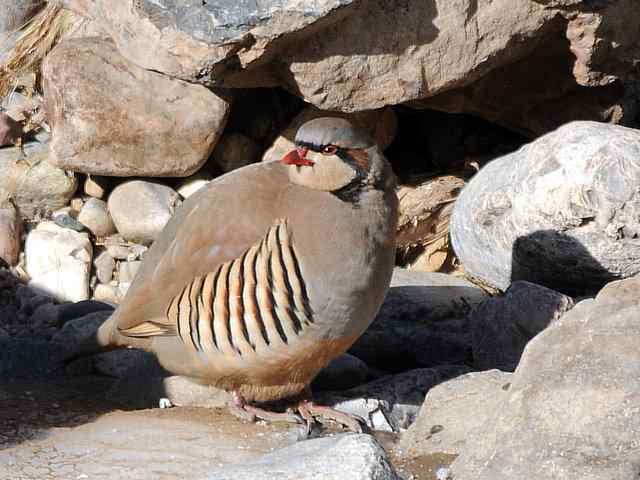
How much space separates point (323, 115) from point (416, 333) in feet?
5.02

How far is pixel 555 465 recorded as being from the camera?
12.1 feet

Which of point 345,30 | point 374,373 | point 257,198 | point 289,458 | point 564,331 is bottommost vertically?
point 374,373

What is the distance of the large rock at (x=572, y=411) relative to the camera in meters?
3.68

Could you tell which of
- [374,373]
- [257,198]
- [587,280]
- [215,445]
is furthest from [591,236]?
[215,445]

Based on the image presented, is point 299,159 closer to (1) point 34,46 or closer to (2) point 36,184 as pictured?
(2) point 36,184

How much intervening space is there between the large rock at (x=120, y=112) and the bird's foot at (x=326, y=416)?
2036 millimetres

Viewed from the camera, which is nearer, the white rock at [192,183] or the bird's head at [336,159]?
the bird's head at [336,159]

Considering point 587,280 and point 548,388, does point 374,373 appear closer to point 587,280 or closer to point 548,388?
point 587,280

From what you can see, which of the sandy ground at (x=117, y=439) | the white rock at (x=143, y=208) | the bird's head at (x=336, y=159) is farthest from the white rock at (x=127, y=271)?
the bird's head at (x=336, y=159)

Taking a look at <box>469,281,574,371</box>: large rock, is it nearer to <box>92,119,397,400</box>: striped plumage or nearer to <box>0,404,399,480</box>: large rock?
<box>92,119,397,400</box>: striped plumage

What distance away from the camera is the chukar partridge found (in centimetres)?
470

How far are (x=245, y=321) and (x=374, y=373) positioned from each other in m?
1.27

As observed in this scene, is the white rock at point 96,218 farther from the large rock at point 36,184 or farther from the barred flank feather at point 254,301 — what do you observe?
the barred flank feather at point 254,301

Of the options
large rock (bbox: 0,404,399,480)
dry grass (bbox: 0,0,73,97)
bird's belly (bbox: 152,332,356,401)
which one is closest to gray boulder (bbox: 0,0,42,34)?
dry grass (bbox: 0,0,73,97)
